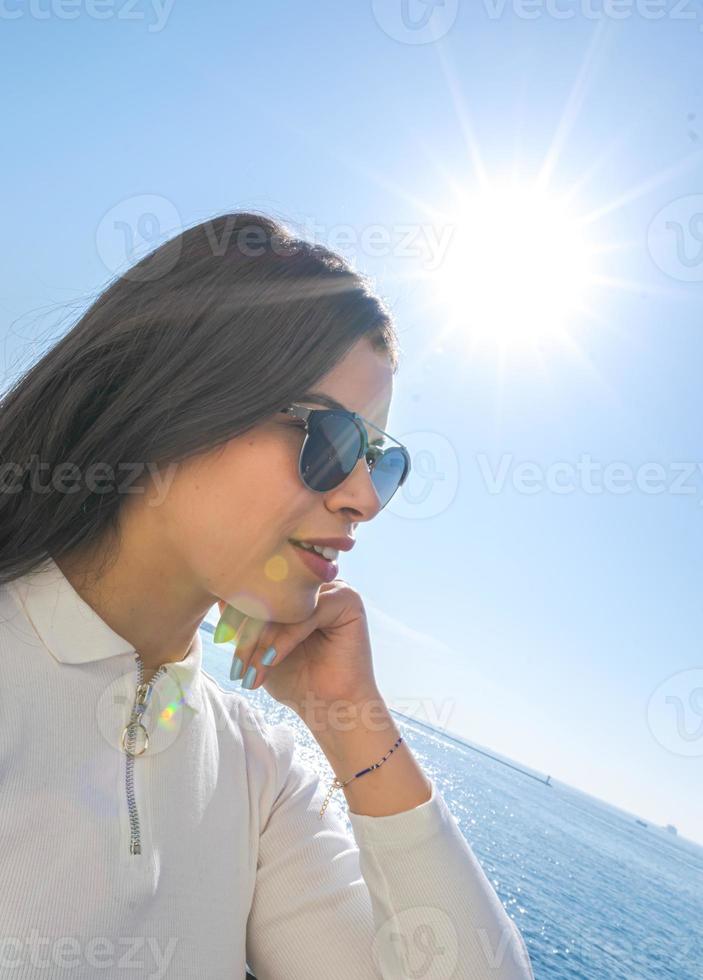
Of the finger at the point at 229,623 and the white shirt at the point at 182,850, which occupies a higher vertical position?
the finger at the point at 229,623

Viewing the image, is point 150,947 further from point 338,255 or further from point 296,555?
point 338,255

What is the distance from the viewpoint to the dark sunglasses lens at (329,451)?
2.10 metres

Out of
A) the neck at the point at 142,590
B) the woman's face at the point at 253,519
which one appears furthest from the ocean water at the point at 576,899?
the woman's face at the point at 253,519

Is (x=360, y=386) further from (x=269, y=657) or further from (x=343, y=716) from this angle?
(x=343, y=716)

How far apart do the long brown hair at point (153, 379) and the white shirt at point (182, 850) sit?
0.92ft

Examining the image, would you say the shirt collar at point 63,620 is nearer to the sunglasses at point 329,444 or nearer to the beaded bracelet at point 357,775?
the sunglasses at point 329,444

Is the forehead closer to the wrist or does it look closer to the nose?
the nose

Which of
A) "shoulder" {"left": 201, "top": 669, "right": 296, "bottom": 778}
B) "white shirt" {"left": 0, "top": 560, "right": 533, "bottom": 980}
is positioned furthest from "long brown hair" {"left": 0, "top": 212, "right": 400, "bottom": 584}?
"shoulder" {"left": 201, "top": 669, "right": 296, "bottom": 778}

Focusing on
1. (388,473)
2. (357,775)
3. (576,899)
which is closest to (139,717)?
(357,775)

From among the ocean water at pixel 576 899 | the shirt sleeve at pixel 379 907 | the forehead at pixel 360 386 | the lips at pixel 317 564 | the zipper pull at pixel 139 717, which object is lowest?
the ocean water at pixel 576 899

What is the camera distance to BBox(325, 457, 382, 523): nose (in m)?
2.22

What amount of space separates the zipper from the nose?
0.81 m

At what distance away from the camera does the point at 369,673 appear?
2475mm

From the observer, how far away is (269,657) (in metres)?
2.35
